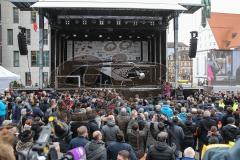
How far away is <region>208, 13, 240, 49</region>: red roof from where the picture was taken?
77688 mm

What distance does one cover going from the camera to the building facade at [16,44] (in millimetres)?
49844

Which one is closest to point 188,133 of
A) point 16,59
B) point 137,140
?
point 137,140

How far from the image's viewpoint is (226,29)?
264ft

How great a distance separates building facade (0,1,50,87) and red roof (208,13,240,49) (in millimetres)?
38175

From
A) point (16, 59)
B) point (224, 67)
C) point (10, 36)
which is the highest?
point (10, 36)

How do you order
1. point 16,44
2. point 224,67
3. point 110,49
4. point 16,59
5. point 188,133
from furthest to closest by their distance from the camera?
point 16,59, point 16,44, point 224,67, point 110,49, point 188,133

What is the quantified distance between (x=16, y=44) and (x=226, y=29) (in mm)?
44835

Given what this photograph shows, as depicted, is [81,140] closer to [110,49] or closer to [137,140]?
[137,140]

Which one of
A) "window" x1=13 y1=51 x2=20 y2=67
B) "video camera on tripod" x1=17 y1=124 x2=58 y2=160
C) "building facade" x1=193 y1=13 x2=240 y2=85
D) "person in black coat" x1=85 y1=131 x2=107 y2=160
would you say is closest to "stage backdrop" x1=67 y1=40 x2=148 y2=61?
"window" x1=13 y1=51 x2=20 y2=67

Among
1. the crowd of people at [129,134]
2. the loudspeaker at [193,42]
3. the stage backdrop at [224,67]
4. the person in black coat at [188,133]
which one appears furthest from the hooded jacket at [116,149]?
the stage backdrop at [224,67]

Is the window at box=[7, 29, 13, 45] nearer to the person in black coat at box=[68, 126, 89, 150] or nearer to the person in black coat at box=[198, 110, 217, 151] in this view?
the person in black coat at box=[198, 110, 217, 151]

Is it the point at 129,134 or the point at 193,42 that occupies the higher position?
the point at 193,42

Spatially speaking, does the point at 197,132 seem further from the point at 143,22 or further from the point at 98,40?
the point at 98,40

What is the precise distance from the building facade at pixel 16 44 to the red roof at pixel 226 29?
38.2m
